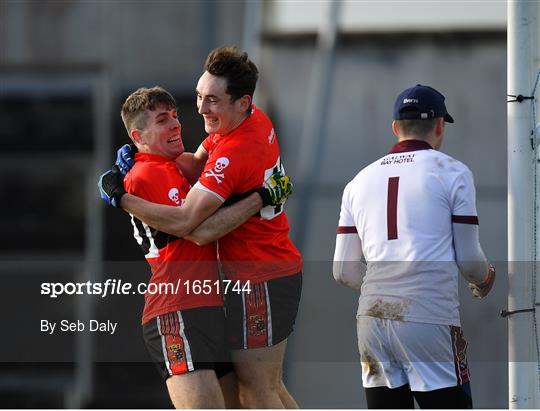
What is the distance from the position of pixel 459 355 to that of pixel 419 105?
826 mm

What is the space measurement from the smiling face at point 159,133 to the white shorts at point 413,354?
3.18 feet

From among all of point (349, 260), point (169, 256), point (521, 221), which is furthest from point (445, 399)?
point (169, 256)

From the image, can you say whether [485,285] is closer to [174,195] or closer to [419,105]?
[419,105]

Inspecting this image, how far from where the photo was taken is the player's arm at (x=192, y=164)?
12.9ft

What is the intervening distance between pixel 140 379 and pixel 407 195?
17.7 ft

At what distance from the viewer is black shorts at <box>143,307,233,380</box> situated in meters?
3.67

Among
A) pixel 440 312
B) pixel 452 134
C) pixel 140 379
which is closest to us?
pixel 440 312

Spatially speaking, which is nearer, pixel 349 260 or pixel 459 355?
pixel 459 355

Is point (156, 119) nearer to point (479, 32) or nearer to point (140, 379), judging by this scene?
point (479, 32)

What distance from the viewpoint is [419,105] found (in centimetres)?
341

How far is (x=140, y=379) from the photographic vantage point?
27.4ft

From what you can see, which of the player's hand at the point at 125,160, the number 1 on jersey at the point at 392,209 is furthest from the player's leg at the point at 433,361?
the player's hand at the point at 125,160

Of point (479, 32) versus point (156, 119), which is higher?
point (479, 32)

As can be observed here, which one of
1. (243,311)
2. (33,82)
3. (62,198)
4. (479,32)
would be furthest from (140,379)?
(243,311)
